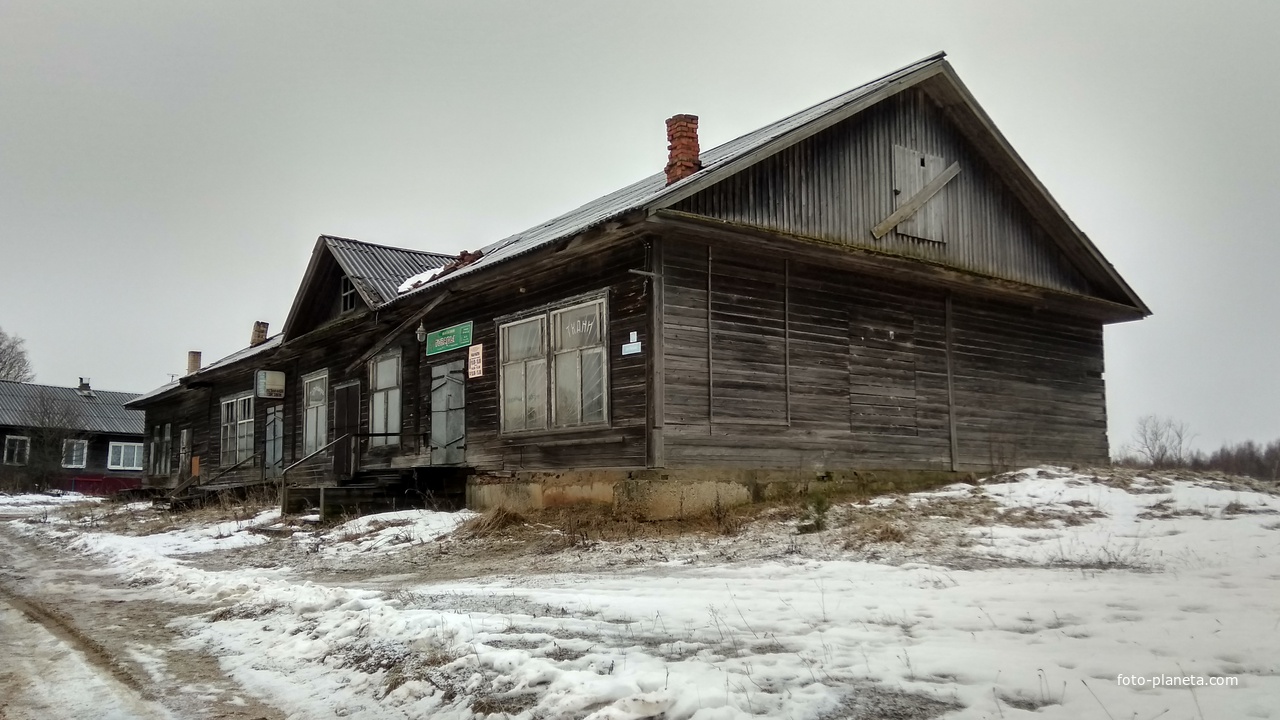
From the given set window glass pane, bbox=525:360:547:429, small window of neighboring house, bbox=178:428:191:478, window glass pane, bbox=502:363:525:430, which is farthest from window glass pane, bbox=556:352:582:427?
small window of neighboring house, bbox=178:428:191:478

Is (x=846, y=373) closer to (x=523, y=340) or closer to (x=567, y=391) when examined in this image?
(x=567, y=391)

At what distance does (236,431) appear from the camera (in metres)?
26.4

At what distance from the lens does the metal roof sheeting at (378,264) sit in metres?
18.2

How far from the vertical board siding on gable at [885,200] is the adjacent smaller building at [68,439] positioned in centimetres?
4017

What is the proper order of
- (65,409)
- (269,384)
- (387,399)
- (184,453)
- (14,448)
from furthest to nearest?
1. (14,448)
2. (65,409)
3. (184,453)
4. (269,384)
5. (387,399)

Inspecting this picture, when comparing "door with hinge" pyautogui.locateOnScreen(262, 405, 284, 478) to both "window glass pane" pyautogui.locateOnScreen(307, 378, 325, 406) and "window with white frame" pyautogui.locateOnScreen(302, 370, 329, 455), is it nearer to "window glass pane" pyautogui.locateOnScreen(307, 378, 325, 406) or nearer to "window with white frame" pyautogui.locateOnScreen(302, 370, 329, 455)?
"window with white frame" pyautogui.locateOnScreen(302, 370, 329, 455)

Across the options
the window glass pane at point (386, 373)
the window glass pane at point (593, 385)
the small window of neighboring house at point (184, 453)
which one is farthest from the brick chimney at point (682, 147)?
the small window of neighboring house at point (184, 453)

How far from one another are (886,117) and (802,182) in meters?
2.51

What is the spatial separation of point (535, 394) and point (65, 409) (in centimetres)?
4300

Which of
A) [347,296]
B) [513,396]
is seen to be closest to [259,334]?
[347,296]

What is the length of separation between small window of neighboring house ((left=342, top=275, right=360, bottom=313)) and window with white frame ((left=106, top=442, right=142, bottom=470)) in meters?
38.5

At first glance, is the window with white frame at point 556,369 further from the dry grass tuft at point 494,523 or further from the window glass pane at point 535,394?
the dry grass tuft at point 494,523

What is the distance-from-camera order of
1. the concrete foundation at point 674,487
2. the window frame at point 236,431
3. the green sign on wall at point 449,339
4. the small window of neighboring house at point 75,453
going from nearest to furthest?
the concrete foundation at point 674,487 < the green sign on wall at point 449,339 < the window frame at point 236,431 < the small window of neighboring house at point 75,453

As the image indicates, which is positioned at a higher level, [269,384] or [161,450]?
[269,384]
